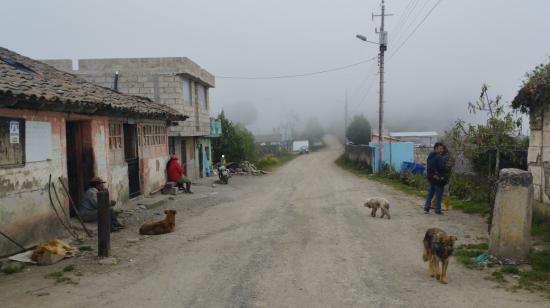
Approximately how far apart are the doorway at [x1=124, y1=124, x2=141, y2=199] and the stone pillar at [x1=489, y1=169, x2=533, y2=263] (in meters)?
10.3

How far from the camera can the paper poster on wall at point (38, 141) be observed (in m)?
7.84

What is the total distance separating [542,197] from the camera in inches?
352

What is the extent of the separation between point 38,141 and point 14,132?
687 millimetres

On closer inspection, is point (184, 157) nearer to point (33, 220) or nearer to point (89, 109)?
point (89, 109)

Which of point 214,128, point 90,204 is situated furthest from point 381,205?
point 214,128

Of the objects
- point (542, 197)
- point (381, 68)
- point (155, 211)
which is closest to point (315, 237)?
point (542, 197)

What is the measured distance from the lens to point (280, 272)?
6195 millimetres

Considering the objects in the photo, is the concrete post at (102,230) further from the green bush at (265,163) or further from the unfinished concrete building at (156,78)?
the green bush at (265,163)

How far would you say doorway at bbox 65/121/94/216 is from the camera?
10531 millimetres

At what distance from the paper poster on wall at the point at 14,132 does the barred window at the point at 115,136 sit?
4.35m

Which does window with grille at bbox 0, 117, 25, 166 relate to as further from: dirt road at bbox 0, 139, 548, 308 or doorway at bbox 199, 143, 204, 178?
doorway at bbox 199, 143, 204, 178

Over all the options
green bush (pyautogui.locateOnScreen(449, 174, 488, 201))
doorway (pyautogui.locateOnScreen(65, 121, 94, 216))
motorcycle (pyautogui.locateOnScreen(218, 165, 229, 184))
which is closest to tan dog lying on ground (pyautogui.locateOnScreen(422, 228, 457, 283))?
green bush (pyautogui.locateOnScreen(449, 174, 488, 201))

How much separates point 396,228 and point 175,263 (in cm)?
491

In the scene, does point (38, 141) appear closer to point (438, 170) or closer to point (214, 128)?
point (438, 170)
